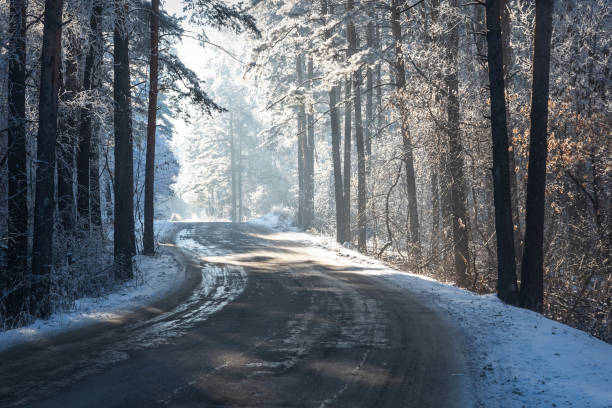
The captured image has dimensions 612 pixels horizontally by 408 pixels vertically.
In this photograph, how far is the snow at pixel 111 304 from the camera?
673 centimetres

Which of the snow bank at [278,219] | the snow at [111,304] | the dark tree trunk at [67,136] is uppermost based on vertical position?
the dark tree trunk at [67,136]

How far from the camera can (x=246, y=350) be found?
5.90 m

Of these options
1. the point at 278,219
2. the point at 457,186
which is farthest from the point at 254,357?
the point at 278,219

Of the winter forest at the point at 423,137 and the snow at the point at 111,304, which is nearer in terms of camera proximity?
the snow at the point at 111,304

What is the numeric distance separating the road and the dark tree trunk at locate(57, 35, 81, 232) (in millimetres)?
4760

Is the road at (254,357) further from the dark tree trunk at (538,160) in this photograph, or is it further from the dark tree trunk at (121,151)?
the dark tree trunk at (121,151)

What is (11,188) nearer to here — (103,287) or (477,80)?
(103,287)

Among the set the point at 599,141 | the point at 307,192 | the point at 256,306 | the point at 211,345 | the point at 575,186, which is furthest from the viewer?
the point at 307,192

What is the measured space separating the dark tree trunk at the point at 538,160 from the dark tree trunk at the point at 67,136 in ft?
34.1

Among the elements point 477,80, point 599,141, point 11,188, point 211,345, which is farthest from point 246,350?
point 477,80

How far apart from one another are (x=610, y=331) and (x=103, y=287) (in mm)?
11691

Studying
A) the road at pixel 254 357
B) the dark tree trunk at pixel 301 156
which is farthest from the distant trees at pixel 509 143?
the dark tree trunk at pixel 301 156

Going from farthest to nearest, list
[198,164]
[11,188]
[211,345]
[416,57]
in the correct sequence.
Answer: [198,164] < [416,57] < [11,188] < [211,345]

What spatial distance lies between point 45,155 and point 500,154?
879cm
